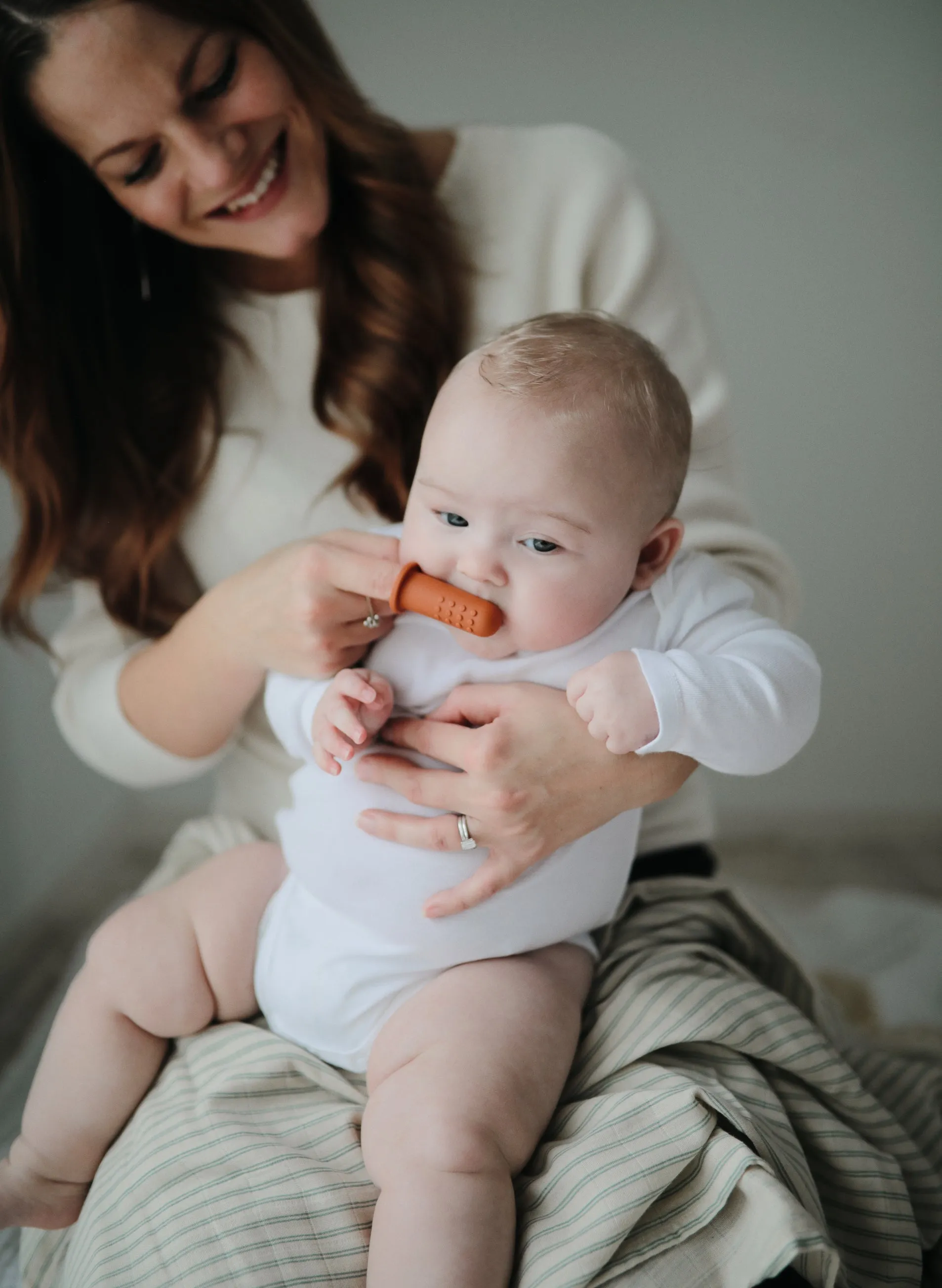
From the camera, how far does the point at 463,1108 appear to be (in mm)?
709

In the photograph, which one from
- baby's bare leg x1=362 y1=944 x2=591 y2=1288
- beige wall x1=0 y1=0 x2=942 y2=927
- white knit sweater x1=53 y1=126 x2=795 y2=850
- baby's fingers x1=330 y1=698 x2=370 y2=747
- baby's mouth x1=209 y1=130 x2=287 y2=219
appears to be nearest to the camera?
baby's bare leg x1=362 y1=944 x2=591 y2=1288

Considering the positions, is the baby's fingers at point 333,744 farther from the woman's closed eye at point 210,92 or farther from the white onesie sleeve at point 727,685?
the woman's closed eye at point 210,92

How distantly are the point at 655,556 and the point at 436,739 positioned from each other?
24cm

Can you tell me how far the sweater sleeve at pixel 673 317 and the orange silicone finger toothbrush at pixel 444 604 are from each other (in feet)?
1.28

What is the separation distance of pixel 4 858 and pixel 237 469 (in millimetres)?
862

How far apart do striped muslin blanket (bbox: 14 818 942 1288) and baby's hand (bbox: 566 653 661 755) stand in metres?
0.27

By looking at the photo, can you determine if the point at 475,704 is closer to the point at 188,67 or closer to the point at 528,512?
the point at 528,512

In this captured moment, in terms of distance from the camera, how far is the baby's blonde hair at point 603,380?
748mm

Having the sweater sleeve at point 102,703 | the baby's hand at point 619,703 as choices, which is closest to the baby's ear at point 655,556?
the baby's hand at point 619,703

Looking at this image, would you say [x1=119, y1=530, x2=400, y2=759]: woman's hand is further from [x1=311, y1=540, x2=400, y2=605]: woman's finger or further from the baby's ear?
the baby's ear

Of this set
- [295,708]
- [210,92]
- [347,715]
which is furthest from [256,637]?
[210,92]

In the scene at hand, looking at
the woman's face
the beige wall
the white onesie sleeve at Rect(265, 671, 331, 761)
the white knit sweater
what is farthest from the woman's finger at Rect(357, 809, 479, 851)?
the beige wall

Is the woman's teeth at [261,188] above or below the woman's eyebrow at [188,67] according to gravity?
below

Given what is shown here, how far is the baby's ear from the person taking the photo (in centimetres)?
81
